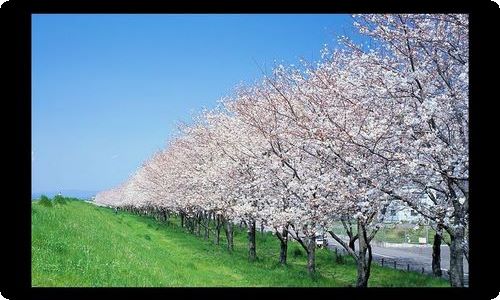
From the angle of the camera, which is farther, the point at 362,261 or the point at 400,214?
the point at 362,261

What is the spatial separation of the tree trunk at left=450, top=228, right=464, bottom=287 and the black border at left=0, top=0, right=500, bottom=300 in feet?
1.95

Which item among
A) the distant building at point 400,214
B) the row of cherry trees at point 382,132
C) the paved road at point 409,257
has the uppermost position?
the row of cherry trees at point 382,132

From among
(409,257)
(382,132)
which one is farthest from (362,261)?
(409,257)

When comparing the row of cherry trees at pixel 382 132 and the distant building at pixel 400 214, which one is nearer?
the row of cherry trees at pixel 382 132

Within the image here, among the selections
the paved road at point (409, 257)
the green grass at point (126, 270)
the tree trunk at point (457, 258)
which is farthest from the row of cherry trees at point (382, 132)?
the paved road at point (409, 257)

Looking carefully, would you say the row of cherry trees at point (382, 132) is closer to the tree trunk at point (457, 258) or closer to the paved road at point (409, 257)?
the tree trunk at point (457, 258)

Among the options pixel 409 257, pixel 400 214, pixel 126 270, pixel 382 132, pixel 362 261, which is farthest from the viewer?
pixel 409 257

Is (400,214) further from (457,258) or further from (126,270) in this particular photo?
(126,270)

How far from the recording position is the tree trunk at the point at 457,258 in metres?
9.07
